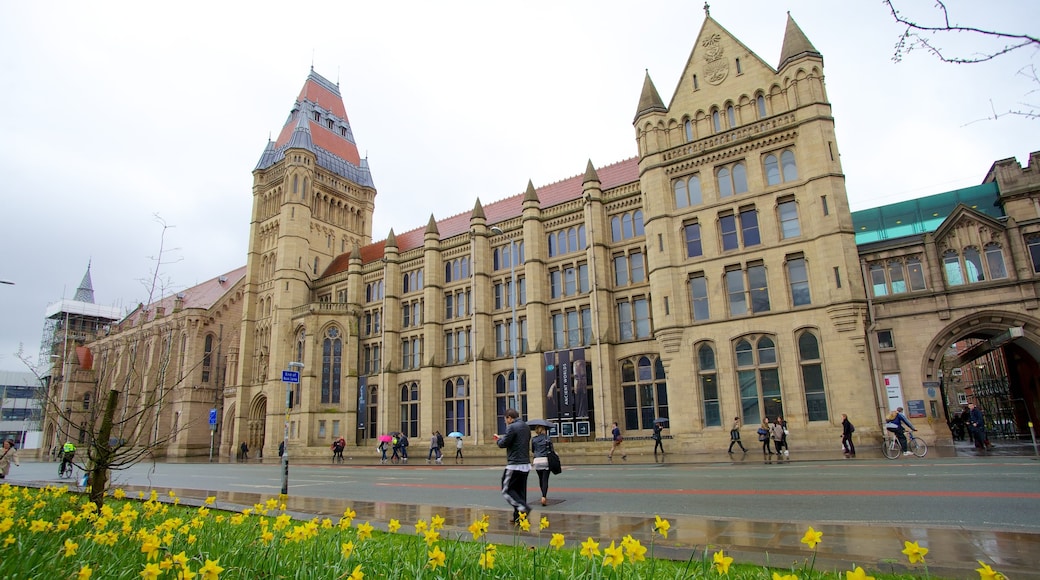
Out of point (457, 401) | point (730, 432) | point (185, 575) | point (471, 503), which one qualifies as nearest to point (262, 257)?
point (457, 401)

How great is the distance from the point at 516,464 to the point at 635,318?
25921 millimetres

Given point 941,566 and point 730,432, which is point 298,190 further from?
point 941,566

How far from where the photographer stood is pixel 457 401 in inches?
Result: 1623

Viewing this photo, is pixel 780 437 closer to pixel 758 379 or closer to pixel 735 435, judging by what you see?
pixel 735 435

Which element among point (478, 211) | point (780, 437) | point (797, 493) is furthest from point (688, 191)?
point (797, 493)

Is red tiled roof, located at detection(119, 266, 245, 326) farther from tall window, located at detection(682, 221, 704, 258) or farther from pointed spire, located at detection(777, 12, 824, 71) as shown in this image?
pointed spire, located at detection(777, 12, 824, 71)

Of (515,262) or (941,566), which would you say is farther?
(515,262)

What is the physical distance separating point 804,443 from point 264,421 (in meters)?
Result: 47.4

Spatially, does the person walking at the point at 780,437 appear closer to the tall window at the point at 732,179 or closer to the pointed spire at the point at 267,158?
the tall window at the point at 732,179

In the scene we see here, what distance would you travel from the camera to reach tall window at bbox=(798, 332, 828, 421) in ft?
80.5

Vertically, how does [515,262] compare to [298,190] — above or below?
below

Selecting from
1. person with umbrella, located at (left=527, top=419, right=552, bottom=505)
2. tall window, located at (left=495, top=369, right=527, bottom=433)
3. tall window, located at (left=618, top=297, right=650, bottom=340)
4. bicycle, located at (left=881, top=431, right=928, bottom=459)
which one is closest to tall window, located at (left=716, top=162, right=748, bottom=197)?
tall window, located at (left=618, top=297, right=650, bottom=340)

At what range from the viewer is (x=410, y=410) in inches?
1726

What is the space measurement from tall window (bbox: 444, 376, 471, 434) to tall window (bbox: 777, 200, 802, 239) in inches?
939
